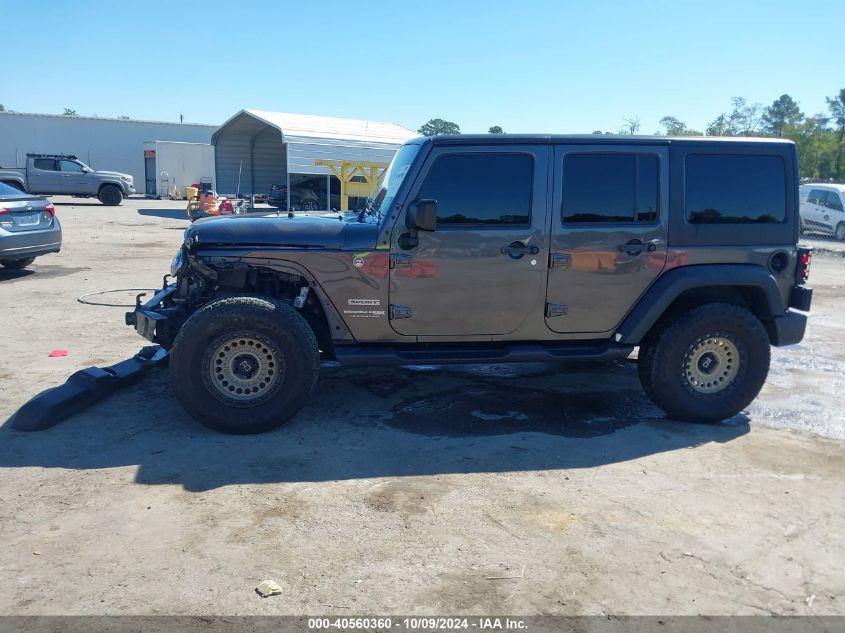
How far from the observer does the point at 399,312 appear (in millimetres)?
5191

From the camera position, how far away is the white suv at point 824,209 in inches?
871

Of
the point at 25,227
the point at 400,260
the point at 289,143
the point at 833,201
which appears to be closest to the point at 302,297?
the point at 400,260

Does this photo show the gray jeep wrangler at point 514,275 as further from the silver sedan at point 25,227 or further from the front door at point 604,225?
the silver sedan at point 25,227

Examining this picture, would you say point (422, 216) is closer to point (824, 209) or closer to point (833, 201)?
point (833, 201)

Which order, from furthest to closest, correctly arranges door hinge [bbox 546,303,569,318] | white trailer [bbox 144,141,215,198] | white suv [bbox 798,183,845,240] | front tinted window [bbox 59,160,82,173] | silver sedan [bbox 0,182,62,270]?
white trailer [bbox 144,141,215,198] → front tinted window [bbox 59,160,82,173] → white suv [bbox 798,183,845,240] → silver sedan [bbox 0,182,62,270] → door hinge [bbox 546,303,569,318]

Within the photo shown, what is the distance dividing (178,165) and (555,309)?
34646 mm

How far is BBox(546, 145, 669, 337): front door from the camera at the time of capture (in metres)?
5.26

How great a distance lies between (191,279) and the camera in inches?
211

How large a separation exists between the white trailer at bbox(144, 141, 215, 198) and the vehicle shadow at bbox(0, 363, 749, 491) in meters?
32.1

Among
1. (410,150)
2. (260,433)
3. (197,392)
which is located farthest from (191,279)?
(410,150)

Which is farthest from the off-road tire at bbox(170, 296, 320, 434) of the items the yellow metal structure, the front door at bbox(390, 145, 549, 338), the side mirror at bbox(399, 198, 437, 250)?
the yellow metal structure

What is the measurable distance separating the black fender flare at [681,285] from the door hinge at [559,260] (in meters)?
0.68

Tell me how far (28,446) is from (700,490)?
4.43 metres

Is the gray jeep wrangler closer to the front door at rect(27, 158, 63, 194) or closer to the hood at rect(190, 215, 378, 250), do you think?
the hood at rect(190, 215, 378, 250)
